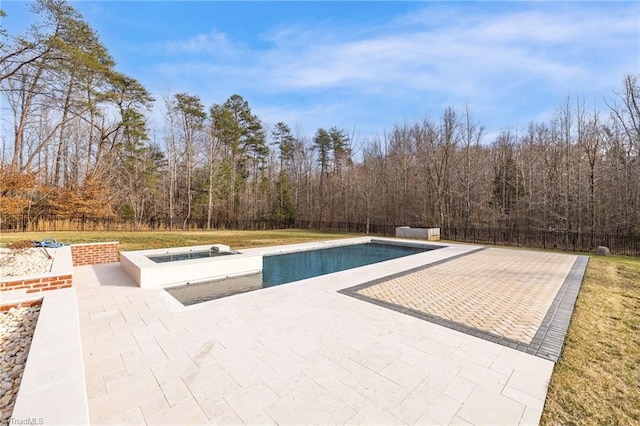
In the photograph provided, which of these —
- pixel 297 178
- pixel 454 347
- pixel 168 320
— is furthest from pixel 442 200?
pixel 168 320

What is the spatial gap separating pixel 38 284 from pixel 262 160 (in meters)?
22.1

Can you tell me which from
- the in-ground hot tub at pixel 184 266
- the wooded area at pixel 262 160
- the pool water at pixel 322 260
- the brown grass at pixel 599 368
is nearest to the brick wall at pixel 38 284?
the in-ground hot tub at pixel 184 266

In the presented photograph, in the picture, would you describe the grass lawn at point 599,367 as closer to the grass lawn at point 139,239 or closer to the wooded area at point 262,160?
the grass lawn at point 139,239

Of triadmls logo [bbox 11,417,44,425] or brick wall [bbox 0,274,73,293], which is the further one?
brick wall [bbox 0,274,73,293]

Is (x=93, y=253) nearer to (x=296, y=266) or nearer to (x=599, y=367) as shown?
(x=296, y=266)

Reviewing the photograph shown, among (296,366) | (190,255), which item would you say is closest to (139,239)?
(190,255)

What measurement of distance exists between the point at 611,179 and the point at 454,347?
608 inches

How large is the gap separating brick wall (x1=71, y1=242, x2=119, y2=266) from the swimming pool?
3332 millimetres

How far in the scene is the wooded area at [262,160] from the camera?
40.8 feet

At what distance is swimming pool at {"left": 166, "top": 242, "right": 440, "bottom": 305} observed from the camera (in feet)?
17.0

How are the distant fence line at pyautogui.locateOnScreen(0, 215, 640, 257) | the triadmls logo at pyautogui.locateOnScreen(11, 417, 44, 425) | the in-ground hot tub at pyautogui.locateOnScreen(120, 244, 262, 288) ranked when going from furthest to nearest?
the distant fence line at pyautogui.locateOnScreen(0, 215, 640, 257)
the in-ground hot tub at pyautogui.locateOnScreen(120, 244, 262, 288)
the triadmls logo at pyautogui.locateOnScreen(11, 417, 44, 425)

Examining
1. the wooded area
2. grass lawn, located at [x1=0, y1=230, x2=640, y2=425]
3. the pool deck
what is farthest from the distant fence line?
the pool deck

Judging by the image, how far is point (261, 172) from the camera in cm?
2511

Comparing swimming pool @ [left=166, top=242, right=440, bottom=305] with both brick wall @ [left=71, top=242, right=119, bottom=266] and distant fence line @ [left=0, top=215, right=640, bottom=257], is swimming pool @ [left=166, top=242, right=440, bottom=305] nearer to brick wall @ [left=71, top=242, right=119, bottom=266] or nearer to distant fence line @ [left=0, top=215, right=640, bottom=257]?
brick wall @ [left=71, top=242, right=119, bottom=266]
